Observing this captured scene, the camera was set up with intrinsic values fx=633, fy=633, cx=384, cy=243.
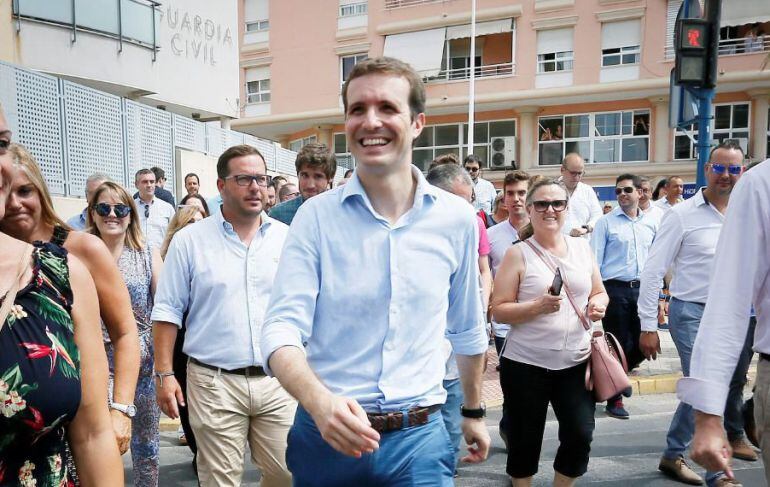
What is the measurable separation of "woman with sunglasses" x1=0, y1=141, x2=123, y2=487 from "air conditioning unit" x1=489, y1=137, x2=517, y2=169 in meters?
26.0

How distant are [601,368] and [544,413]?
44 centimetres

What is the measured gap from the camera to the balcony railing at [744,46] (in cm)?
2389

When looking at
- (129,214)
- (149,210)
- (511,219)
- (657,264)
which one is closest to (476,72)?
(149,210)

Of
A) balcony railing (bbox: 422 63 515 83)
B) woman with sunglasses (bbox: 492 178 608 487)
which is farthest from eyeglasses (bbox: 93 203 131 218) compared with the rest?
balcony railing (bbox: 422 63 515 83)

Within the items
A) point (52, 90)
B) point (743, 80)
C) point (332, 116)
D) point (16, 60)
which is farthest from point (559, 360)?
point (332, 116)

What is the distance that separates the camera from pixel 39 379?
1581 mm

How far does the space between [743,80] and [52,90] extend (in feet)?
76.6

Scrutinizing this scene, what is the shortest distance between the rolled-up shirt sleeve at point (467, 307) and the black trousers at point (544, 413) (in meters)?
1.44

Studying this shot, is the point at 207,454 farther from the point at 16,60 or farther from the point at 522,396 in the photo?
the point at 16,60

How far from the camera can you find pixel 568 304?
3.92 m

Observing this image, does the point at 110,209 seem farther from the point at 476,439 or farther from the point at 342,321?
the point at 476,439

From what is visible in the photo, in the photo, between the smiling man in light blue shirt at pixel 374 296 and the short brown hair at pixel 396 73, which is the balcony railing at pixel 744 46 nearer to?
the short brown hair at pixel 396 73

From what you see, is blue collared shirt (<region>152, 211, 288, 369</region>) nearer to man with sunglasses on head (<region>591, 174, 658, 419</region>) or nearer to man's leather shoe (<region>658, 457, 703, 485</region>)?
man's leather shoe (<region>658, 457, 703, 485</region>)

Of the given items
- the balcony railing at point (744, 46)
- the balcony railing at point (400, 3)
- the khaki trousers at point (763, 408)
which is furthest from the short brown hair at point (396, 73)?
the balcony railing at point (400, 3)
